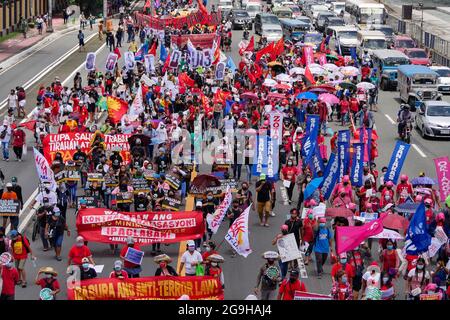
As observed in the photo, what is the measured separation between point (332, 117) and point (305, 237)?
72.7ft

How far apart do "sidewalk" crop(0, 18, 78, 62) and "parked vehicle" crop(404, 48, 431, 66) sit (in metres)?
20.9

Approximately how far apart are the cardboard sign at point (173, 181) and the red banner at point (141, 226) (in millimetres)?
3680

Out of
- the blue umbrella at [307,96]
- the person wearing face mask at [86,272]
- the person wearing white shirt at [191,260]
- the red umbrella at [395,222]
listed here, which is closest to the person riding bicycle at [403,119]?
the blue umbrella at [307,96]

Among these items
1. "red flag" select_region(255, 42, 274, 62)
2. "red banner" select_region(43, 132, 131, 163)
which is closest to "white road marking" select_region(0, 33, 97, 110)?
"red flag" select_region(255, 42, 274, 62)

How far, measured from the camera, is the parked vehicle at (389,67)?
57.6 metres

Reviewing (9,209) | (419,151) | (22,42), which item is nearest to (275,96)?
(419,151)

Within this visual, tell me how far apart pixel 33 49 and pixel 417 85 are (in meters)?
27.8

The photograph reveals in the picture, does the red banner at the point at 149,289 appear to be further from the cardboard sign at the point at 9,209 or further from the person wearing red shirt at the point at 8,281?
the cardboard sign at the point at 9,209

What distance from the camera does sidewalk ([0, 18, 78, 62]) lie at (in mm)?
70325

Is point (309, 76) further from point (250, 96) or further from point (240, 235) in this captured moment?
point (240, 235)

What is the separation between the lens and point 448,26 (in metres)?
87.7

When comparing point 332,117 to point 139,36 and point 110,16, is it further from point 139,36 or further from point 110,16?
point 110,16
